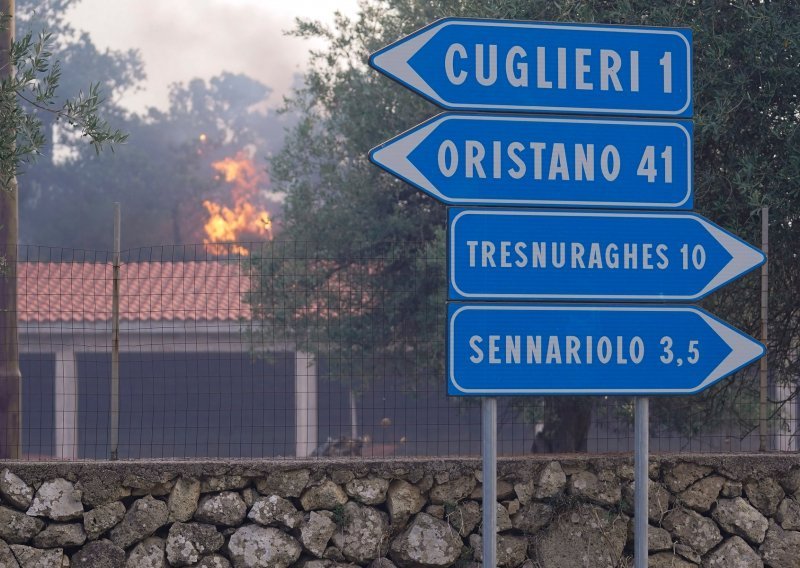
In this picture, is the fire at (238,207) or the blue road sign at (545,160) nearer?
the blue road sign at (545,160)

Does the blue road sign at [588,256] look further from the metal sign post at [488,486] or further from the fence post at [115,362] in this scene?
the fence post at [115,362]

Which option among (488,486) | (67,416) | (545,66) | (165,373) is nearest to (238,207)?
(67,416)

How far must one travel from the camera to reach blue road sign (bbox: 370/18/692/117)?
563cm

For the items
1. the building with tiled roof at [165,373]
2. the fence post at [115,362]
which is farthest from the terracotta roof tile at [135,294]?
the fence post at [115,362]

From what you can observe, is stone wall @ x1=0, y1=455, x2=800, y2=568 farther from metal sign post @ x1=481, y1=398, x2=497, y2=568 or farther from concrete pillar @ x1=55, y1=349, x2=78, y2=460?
metal sign post @ x1=481, y1=398, x2=497, y2=568

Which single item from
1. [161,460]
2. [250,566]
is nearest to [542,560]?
[250,566]

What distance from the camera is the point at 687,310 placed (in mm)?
Result: 5887

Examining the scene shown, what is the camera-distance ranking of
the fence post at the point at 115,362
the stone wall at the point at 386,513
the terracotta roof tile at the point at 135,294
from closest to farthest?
the stone wall at the point at 386,513 → the fence post at the point at 115,362 → the terracotta roof tile at the point at 135,294

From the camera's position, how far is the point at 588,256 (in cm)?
575

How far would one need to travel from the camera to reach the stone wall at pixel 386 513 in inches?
316

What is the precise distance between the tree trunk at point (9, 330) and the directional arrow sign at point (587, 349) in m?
4.68

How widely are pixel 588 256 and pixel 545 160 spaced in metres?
0.56

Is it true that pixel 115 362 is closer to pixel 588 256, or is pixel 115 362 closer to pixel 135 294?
pixel 135 294

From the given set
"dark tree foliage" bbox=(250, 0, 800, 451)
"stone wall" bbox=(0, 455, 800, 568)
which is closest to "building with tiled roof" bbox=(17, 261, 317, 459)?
"stone wall" bbox=(0, 455, 800, 568)
